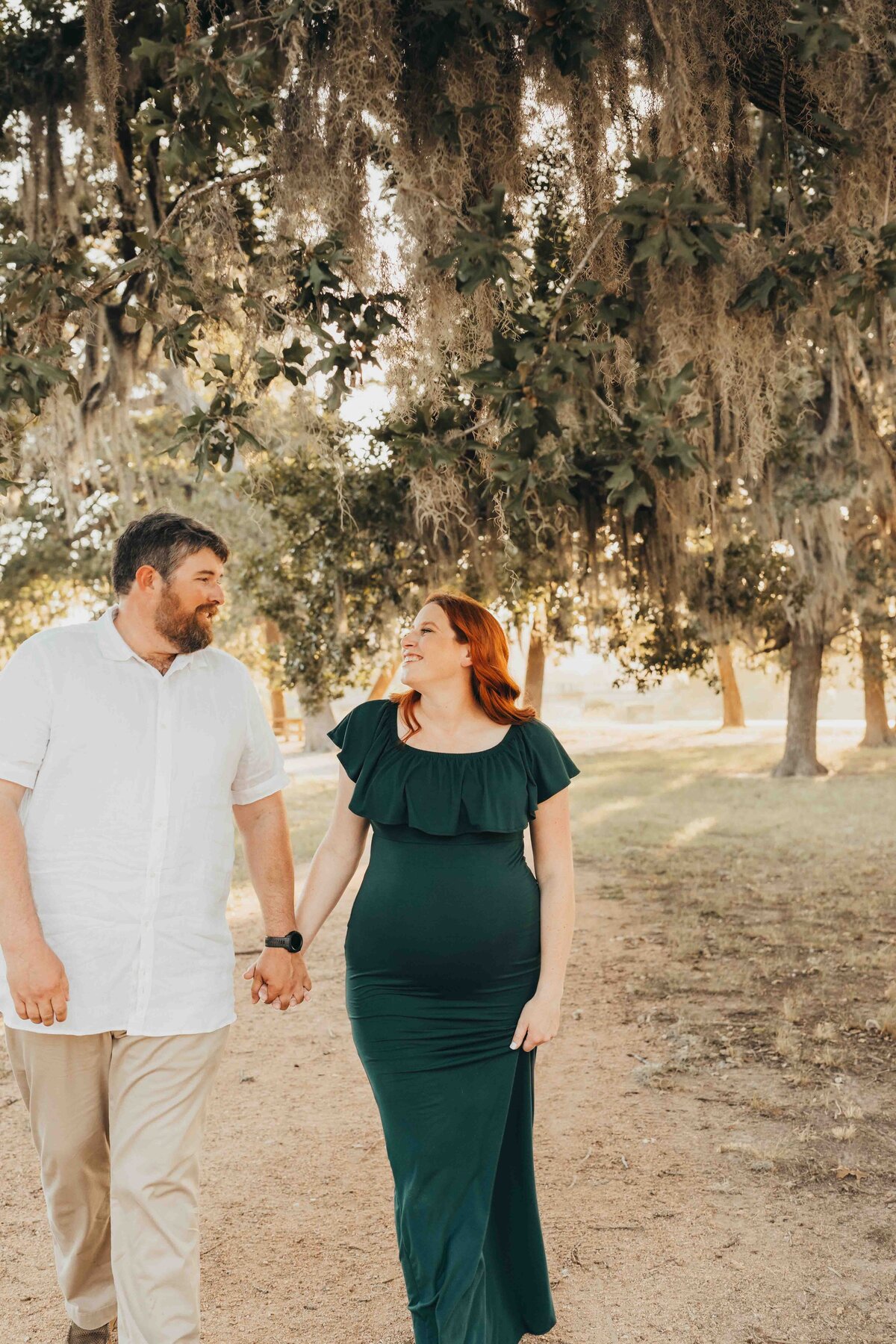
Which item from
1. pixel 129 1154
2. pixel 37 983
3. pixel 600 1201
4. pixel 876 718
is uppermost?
pixel 37 983

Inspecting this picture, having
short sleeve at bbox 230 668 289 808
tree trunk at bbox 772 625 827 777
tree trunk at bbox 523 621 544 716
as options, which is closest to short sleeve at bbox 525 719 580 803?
short sleeve at bbox 230 668 289 808

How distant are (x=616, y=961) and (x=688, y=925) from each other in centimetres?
123

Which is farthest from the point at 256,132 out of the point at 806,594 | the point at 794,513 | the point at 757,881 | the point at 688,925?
the point at 806,594

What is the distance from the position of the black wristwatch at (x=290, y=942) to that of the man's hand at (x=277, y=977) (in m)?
0.01

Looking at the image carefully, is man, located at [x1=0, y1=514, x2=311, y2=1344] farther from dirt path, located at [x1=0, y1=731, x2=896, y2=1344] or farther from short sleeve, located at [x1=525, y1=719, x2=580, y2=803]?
short sleeve, located at [x1=525, y1=719, x2=580, y2=803]

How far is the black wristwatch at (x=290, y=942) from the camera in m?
3.13

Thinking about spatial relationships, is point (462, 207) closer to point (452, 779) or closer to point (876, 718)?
point (452, 779)

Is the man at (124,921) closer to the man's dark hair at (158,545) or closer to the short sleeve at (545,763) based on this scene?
the man's dark hair at (158,545)

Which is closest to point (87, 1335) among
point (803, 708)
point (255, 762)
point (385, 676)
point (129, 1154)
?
point (129, 1154)

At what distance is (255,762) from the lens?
3066 mm

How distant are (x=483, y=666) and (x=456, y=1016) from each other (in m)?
0.92

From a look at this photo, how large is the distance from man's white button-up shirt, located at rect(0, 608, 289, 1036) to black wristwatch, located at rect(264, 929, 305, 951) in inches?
11.0

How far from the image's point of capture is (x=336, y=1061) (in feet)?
18.6

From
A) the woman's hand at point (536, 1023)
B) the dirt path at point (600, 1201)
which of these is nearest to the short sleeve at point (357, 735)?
the woman's hand at point (536, 1023)
